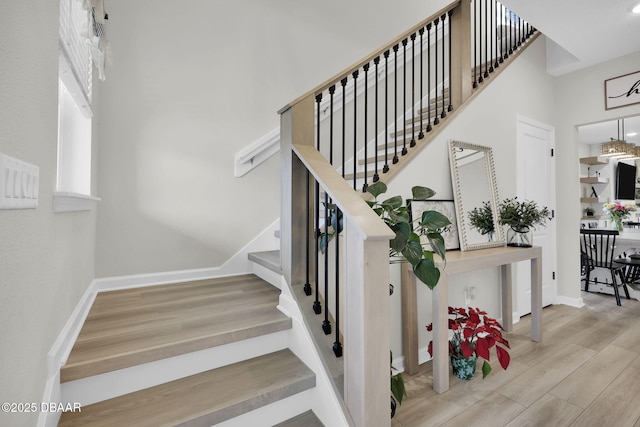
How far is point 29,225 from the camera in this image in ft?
2.82

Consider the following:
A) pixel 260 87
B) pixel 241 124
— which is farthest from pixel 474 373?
pixel 260 87

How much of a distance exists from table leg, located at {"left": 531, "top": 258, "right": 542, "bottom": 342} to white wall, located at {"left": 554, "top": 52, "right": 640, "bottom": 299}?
131 centimetres

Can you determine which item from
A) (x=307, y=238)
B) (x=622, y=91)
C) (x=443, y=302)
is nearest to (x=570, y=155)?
(x=622, y=91)

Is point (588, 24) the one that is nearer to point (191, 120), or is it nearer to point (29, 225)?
point (191, 120)

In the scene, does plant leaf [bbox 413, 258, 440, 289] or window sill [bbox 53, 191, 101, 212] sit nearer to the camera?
window sill [bbox 53, 191, 101, 212]

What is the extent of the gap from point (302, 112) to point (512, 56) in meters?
2.75

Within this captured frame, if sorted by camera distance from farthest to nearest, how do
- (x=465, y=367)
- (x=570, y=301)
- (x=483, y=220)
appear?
(x=570, y=301)
(x=483, y=220)
(x=465, y=367)

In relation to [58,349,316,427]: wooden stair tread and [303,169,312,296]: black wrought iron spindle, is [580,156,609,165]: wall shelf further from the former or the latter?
[58,349,316,427]: wooden stair tread

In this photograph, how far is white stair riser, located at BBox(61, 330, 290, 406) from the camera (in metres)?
1.22

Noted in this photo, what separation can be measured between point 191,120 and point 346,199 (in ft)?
5.80

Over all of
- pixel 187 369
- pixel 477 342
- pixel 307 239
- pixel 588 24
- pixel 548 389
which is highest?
pixel 588 24

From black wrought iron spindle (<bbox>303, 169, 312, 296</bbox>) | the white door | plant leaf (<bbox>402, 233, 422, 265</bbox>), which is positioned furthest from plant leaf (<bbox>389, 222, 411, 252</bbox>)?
the white door

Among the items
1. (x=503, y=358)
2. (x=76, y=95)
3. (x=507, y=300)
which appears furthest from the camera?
(x=507, y=300)

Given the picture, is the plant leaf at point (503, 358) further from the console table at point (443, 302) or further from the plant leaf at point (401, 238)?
the plant leaf at point (401, 238)
